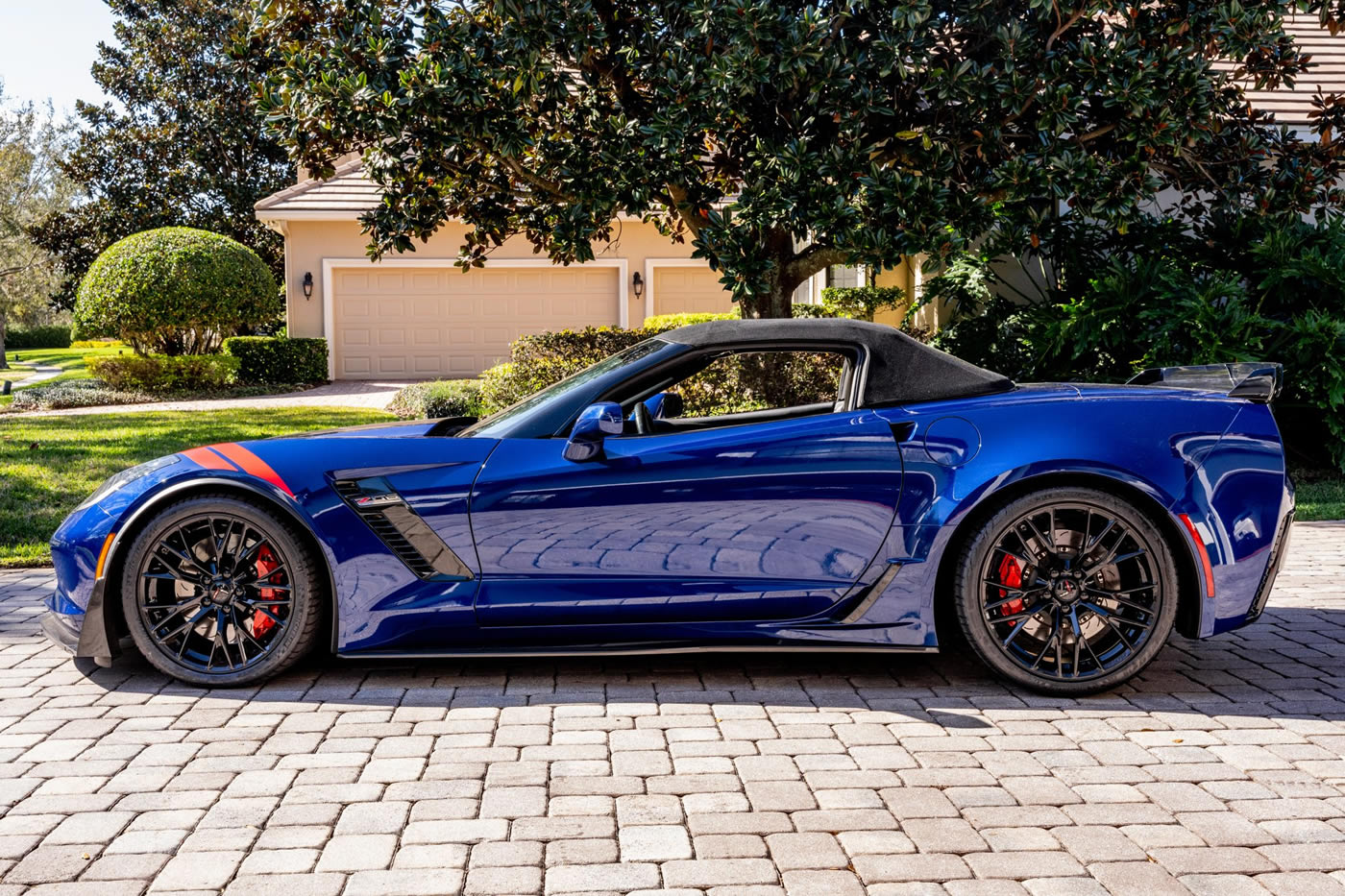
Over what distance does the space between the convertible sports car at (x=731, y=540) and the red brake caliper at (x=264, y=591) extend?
12mm

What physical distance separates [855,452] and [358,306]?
20314 millimetres

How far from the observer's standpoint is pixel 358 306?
2323 centimetres

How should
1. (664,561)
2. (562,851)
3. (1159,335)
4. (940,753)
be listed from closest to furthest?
(562,851) → (940,753) → (664,561) → (1159,335)

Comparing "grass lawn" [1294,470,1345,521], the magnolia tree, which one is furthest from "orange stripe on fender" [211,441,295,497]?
"grass lawn" [1294,470,1345,521]

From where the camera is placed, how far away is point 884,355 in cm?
454

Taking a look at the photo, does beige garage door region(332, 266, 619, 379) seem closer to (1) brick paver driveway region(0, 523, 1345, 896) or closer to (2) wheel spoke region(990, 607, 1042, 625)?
(1) brick paver driveway region(0, 523, 1345, 896)

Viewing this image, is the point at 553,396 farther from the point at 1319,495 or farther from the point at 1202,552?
the point at 1319,495

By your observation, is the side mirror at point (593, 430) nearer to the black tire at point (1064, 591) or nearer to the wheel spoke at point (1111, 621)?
the black tire at point (1064, 591)

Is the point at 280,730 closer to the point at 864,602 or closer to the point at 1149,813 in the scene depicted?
the point at 864,602

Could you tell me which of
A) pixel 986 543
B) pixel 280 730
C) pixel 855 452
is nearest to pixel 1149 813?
pixel 986 543

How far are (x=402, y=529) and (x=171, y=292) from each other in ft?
56.6

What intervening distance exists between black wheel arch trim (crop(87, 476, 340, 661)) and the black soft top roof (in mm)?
1626

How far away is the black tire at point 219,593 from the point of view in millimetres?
4371

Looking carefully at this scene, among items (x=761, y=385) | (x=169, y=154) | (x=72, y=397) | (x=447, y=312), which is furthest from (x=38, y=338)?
(x=761, y=385)
